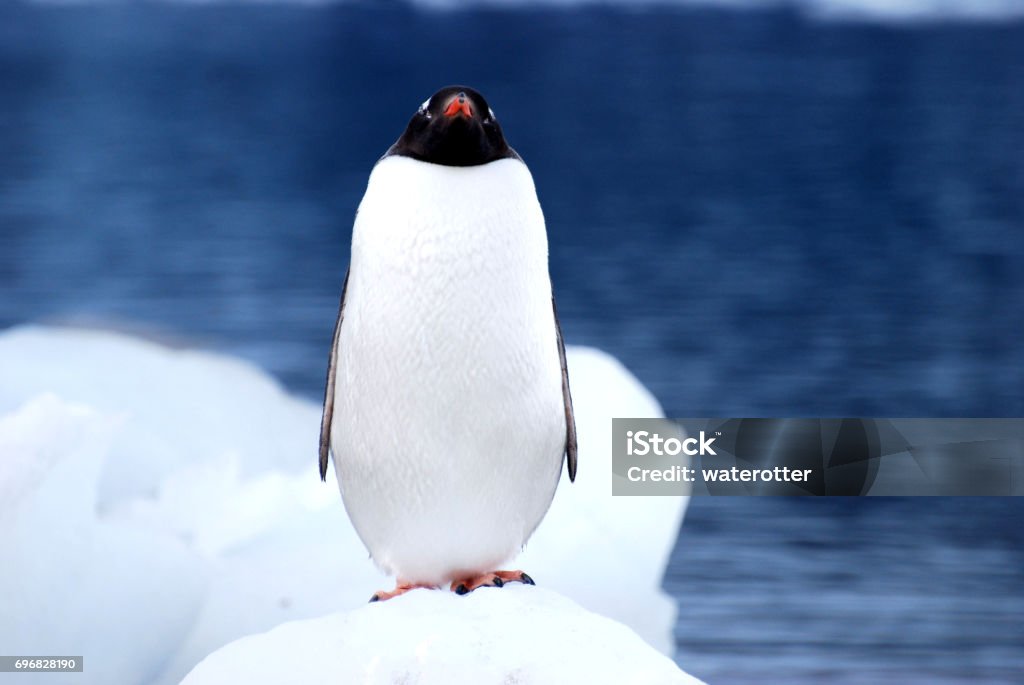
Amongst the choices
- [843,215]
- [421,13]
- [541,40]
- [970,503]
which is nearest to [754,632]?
Result: [970,503]

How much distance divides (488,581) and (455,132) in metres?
0.58

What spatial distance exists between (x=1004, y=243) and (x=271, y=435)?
178 cm

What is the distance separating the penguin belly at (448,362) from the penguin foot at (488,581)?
1 centimetres

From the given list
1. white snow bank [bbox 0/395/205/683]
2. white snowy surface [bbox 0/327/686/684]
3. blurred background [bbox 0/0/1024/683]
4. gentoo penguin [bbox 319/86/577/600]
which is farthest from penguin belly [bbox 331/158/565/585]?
blurred background [bbox 0/0/1024/683]

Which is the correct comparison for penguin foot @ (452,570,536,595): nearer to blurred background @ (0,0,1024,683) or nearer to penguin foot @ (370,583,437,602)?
penguin foot @ (370,583,437,602)

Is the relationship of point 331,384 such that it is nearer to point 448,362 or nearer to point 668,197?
A: point 448,362

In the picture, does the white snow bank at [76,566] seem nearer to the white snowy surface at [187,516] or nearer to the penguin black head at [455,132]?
the white snowy surface at [187,516]

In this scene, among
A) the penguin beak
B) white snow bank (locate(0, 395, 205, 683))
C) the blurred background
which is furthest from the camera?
the blurred background

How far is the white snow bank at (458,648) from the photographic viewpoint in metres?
1.49

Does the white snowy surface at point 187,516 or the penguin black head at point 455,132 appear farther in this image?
the white snowy surface at point 187,516

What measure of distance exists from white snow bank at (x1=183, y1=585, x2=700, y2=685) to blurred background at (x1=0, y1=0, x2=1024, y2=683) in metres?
1.24

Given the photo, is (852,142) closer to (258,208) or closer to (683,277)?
(683,277)

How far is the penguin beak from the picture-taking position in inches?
58.6

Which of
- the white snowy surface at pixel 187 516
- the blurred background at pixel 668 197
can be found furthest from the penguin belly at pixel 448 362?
the blurred background at pixel 668 197
